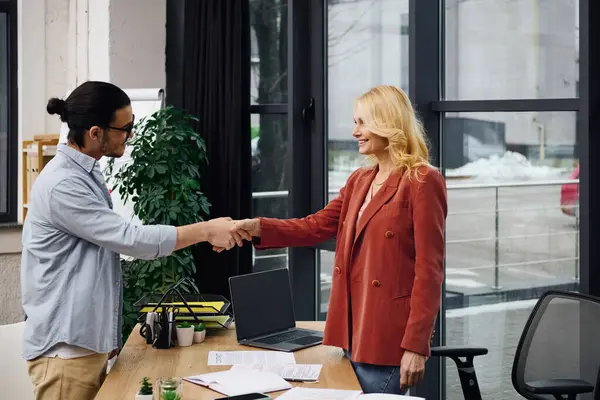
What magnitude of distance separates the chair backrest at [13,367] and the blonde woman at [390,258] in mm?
1237

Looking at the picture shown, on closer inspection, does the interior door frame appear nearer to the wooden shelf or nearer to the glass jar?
the wooden shelf

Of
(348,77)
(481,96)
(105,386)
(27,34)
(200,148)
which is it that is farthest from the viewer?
(27,34)

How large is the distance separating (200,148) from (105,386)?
101 inches

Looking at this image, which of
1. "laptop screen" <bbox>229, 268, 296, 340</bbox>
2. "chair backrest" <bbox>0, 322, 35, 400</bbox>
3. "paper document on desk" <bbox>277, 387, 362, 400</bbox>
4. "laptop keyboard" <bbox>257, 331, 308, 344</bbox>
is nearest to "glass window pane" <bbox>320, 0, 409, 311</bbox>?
"laptop screen" <bbox>229, 268, 296, 340</bbox>

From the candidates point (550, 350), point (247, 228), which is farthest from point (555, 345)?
point (247, 228)

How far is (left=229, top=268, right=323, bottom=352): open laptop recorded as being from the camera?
306cm

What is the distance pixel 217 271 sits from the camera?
5.06m

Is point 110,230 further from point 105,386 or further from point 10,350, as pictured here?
point 10,350

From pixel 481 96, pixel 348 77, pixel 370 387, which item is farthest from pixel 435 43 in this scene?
pixel 370 387

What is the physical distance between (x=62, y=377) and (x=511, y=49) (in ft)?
7.61

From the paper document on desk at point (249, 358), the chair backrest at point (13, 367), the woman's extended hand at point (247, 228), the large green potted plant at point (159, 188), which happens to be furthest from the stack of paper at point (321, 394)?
the large green potted plant at point (159, 188)

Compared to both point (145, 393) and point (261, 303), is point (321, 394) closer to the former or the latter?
point (145, 393)

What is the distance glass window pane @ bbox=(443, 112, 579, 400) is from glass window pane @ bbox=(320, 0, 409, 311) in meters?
0.53

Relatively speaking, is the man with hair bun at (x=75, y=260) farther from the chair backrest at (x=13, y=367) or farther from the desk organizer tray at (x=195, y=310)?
the chair backrest at (x=13, y=367)
